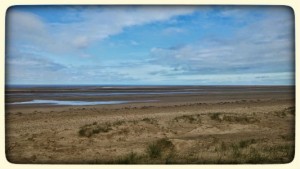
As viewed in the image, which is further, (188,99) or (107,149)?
(188,99)

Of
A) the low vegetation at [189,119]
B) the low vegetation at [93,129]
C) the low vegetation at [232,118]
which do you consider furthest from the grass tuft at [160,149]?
the low vegetation at [232,118]

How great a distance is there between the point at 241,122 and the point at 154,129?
88.9 inches

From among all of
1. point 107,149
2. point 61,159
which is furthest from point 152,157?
point 61,159

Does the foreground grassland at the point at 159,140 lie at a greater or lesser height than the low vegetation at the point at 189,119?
lesser

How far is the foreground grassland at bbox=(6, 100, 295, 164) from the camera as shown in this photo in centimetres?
662

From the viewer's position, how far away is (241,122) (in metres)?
8.00

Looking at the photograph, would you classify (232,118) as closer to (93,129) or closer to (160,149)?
(160,149)

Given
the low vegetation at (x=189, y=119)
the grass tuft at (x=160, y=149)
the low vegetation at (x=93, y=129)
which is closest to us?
the grass tuft at (x=160, y=149)

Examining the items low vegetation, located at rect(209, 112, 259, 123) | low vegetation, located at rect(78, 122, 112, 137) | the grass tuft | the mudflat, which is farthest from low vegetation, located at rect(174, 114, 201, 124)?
low vegetation, located at rect(78, 122, 112, 137)

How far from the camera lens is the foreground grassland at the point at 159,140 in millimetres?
6617

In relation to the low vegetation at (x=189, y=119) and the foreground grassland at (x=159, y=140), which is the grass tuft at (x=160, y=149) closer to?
the foreground grassland at (x=159, y=140)

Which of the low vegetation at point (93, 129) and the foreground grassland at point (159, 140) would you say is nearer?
the foreground grassland at point (159, 140)

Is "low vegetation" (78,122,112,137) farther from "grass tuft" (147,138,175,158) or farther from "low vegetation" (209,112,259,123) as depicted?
"low vegetation" (209,112,259,123)

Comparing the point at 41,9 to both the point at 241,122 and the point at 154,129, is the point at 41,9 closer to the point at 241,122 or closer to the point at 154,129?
the point at 154,129
